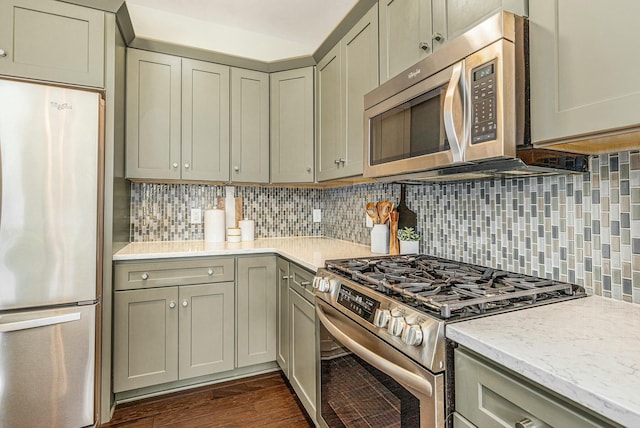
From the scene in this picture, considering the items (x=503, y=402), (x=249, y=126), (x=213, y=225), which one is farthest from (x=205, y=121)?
(x=503, y=402)

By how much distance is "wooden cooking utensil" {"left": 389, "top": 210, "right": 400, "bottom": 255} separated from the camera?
1991 millimetres

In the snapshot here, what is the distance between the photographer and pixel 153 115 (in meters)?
2.36

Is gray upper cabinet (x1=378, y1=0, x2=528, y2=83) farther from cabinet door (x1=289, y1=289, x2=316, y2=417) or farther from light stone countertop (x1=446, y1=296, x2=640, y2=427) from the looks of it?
cabinet door (x1=289, y1=289, x2=316, y2=417)

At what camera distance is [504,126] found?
97 cm

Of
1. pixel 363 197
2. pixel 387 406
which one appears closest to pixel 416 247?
pixel 363 197

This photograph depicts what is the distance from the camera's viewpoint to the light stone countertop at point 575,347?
1.84 feet

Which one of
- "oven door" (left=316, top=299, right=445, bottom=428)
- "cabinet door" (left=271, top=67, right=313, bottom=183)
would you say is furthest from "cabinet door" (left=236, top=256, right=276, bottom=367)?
"oven door" (left=316, top=299, right=445, bottom=428)

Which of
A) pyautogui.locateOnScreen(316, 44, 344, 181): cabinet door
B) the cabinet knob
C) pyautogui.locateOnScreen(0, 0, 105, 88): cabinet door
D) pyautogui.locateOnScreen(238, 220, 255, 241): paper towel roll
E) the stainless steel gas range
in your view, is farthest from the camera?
pyautogui.locateOnScreen(238, 220, 255, 241): paper towel roll

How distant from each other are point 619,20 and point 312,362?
1.72 meters

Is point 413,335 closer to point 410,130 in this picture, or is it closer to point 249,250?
point 410,130

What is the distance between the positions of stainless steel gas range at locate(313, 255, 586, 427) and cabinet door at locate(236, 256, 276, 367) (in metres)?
0.83

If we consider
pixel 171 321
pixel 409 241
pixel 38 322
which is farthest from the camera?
pixel 171 321

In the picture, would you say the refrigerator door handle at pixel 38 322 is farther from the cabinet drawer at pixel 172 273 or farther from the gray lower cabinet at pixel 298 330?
the gray lower cabinet at pixel 298 330

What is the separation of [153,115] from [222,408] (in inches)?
78.0
